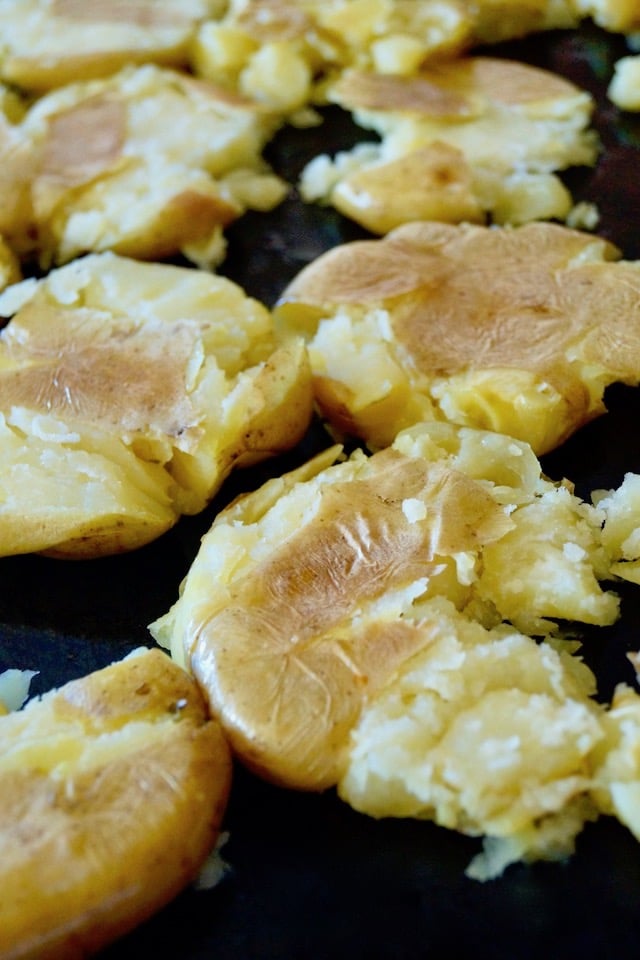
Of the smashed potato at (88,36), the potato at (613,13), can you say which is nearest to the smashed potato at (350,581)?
the smashed potato at (88,36)

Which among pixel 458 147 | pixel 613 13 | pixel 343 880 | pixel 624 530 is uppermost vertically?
pixel 613 13

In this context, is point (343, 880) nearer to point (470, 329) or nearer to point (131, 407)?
point (131, 407)

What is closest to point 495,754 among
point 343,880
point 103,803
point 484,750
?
point 484,750

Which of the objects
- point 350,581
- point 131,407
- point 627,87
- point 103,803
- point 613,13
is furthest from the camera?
point 613,13

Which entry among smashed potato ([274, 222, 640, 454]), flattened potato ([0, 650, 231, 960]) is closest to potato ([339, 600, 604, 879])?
flattened potato ([0, 650, 231, 960])

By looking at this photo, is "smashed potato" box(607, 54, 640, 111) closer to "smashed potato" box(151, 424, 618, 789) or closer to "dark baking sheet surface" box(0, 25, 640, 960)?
"smashed potato" box(151, 424, 618, 789)

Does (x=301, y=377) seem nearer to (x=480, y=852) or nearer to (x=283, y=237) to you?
(x=283, y=237)
